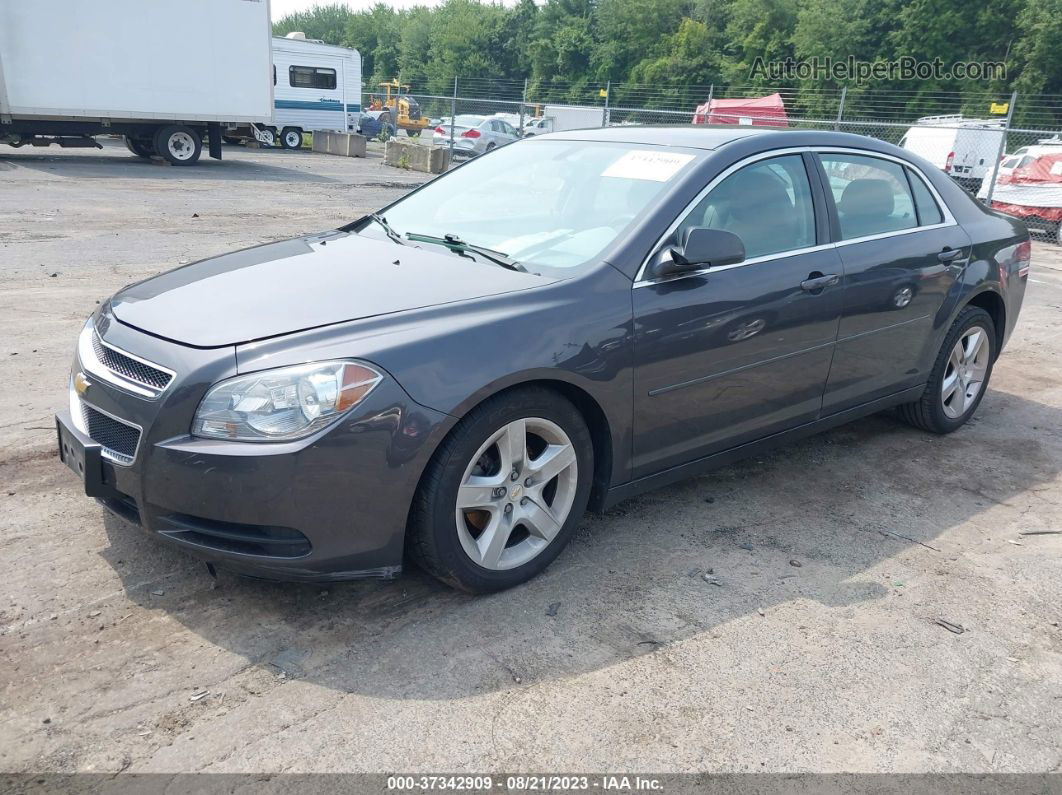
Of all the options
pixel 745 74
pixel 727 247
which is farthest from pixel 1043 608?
pixel 745 74

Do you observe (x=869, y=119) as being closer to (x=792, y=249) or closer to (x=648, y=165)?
(x=792, y=249)

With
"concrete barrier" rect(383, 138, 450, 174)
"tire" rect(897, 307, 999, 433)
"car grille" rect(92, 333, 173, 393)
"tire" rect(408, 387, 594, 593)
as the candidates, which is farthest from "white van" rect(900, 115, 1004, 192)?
"car grille" rect(92, 333, 173, 393)

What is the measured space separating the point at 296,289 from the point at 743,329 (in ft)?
5.96

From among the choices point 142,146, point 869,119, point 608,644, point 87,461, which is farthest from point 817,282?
point 869,119

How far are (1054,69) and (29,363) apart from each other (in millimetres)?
43148

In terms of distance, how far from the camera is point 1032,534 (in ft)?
13.6

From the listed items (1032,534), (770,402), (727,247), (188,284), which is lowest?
(1032,534)

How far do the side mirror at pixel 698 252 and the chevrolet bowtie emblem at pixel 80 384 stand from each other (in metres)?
2.12

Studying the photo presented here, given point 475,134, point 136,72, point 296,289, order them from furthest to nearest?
point 475,134 < point 136,72 < point 296,289

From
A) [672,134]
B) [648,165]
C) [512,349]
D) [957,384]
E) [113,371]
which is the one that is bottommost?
[957,384]

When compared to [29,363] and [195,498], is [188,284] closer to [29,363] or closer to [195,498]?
[195,498]

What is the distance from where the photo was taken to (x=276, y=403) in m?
2.82

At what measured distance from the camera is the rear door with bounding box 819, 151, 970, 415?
435 cm

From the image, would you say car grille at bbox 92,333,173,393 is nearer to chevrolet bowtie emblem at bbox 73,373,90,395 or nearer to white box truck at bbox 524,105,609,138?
chevrolet bowtie emblem at bbox 73,373,90,395
